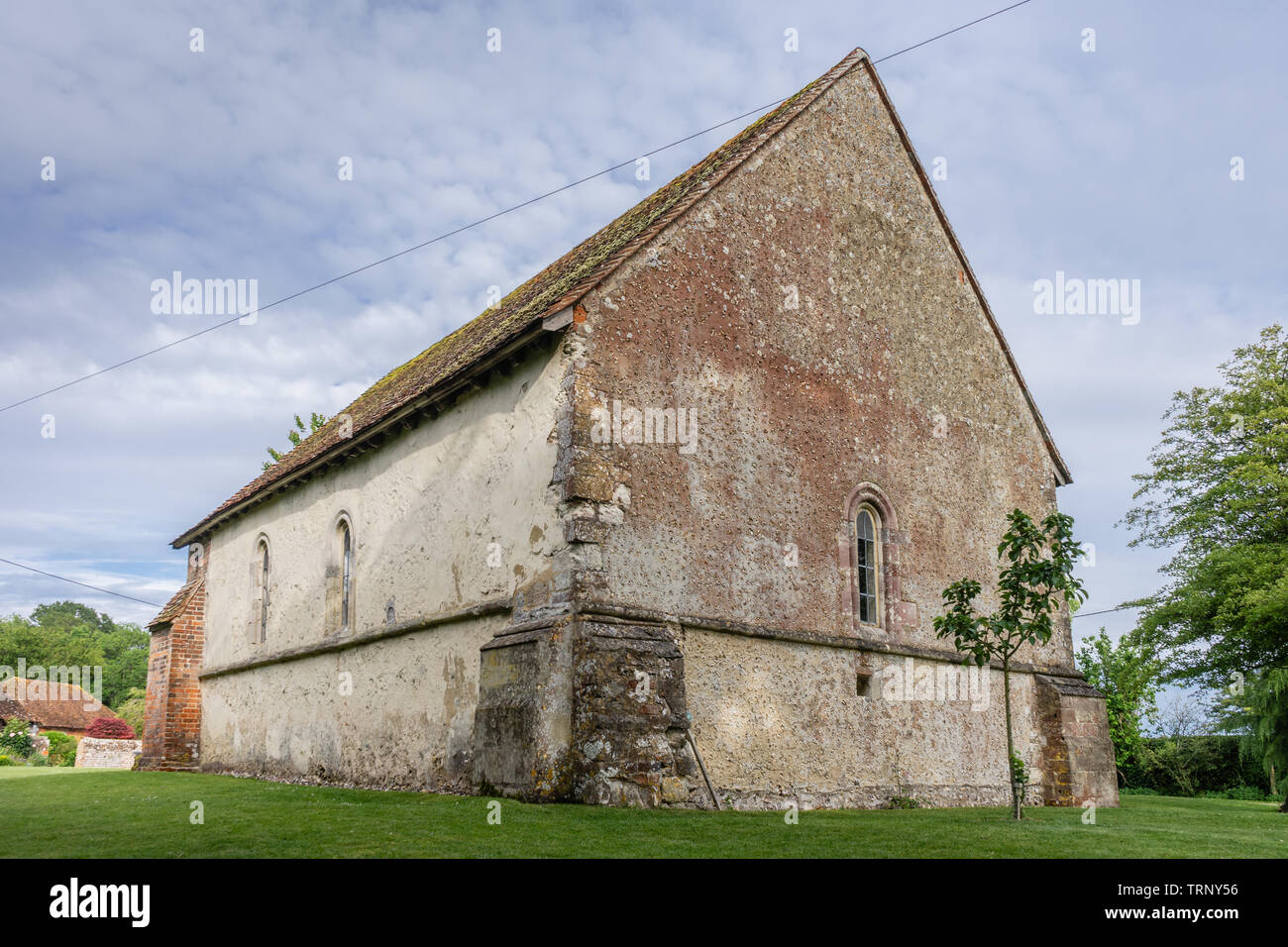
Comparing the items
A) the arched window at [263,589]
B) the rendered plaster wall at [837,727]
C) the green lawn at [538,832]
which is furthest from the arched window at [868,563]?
the arched window at [263,589]

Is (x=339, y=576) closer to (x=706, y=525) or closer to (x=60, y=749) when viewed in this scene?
(x=706, y=525)

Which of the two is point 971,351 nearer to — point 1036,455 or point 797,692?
point 1036,455

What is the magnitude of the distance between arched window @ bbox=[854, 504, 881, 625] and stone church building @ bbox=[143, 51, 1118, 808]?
0.22 feet

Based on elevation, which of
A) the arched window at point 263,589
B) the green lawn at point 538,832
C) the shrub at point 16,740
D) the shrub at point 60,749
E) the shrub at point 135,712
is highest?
the arched window at point 263,589

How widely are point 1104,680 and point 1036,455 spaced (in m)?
18.3

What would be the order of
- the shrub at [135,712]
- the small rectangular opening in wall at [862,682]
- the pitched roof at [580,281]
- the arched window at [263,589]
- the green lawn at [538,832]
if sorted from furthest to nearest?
the shrub at [135,712]
the arched window at [263,589]
the small rectangular opening in wall at [862,682]
the pitched roof at [580,281]
the green lawn at [538,832]

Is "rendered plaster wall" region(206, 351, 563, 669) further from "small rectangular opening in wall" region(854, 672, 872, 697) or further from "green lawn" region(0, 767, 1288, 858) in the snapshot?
"small rectangular opening in wall" region(854, 672, 872, 697)

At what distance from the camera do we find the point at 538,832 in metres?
8.38

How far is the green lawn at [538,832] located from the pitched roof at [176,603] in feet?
35.9

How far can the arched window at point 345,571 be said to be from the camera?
A: 17.3 metres

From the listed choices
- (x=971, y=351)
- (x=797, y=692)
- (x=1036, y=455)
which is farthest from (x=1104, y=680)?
(x=797, y=692)

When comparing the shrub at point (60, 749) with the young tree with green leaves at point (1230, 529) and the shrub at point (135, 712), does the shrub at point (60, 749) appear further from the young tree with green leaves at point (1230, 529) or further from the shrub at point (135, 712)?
the young tree with green leaves at point (1230, 529)

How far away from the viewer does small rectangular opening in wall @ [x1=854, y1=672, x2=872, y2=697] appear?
1449 centimetres

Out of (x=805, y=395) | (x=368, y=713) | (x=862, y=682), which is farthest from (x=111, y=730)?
(x=805, y=395)
